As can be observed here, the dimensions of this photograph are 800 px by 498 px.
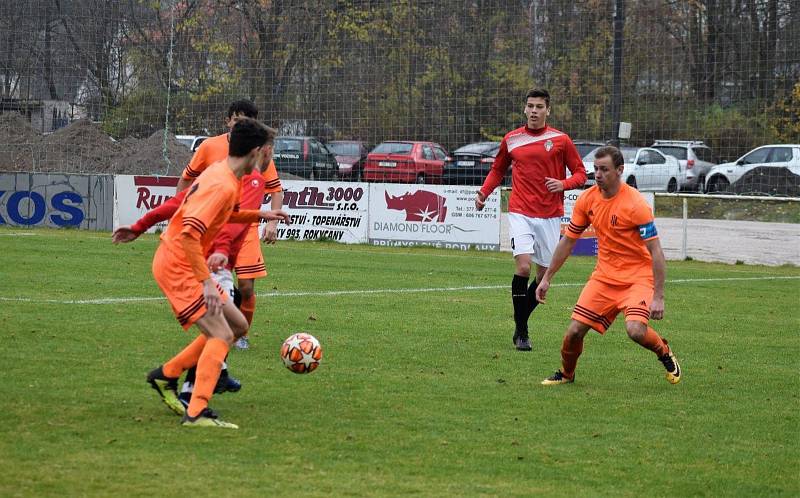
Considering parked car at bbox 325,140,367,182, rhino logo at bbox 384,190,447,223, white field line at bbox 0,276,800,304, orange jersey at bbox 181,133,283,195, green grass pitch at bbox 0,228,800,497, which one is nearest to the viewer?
green grass pitch at bbox 0,228,800,497

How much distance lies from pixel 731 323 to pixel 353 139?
16.8 m

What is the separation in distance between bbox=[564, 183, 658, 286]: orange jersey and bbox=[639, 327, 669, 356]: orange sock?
0.37 metres

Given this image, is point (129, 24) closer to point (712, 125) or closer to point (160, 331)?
point (712, 125)

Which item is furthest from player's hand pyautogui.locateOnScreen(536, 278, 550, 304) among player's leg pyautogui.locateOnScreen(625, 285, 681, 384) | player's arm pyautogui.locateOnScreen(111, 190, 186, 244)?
player's arm pyautogui.locateOnScreen(111, 190, 186, 244)

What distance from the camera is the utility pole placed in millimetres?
24250

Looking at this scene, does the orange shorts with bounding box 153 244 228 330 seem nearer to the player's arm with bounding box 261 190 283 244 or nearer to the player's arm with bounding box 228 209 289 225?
the player's arm with bounding box 228 209 289 225

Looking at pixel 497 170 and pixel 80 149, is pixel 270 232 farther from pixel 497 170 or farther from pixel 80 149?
pixel 80 149

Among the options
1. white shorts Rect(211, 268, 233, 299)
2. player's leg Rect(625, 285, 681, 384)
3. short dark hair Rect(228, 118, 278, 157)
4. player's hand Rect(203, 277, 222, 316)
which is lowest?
player's leg Rect(625, 285, 681, 384)

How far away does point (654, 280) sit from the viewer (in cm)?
812

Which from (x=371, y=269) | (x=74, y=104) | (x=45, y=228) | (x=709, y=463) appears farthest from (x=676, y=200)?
(x=709, y=463)

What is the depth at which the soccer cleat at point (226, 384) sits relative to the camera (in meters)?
7.49

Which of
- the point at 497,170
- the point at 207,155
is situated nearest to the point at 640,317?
the point at 497,170

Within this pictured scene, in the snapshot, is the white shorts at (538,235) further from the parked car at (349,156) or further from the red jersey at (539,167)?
the parked car at (349,156)

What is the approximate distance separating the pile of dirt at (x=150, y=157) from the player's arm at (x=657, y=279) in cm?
2236
